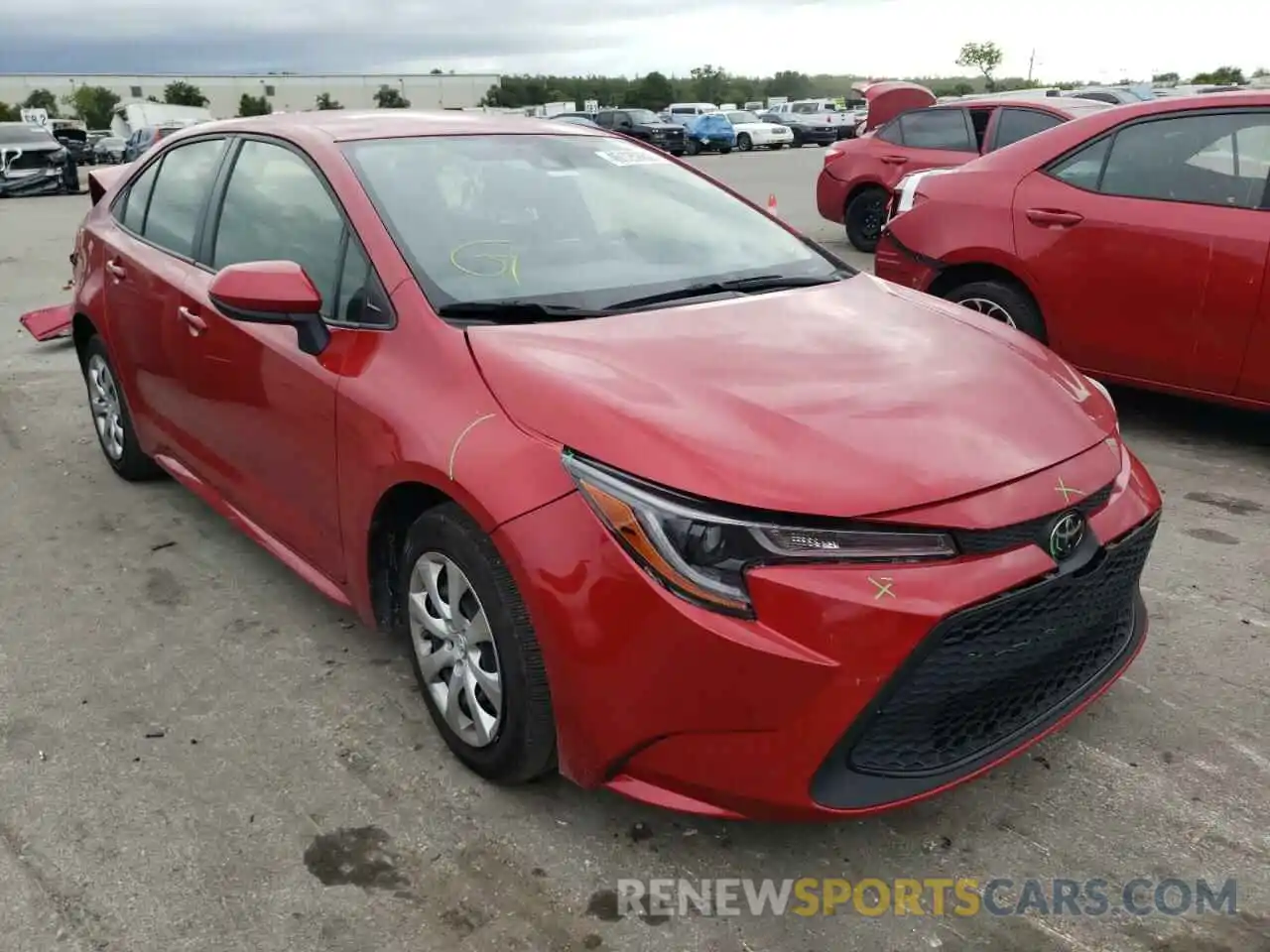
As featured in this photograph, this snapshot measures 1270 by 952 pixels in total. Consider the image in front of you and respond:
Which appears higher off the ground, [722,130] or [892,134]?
[892,134]

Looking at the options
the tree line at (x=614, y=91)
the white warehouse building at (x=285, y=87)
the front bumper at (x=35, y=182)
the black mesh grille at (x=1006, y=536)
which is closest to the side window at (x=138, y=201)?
the black mesh grille at (x=1006, y=536)

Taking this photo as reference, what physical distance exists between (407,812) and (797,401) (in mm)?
1344

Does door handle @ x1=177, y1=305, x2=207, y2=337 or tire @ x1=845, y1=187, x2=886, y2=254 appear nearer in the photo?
door handle @ x1=177, y1=305, x2=207, y2=337

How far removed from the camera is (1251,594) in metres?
3.54

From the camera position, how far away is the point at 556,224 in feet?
10.2

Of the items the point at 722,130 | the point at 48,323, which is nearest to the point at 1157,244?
the point at 48,323

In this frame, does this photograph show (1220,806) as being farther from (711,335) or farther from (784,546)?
(711,335)

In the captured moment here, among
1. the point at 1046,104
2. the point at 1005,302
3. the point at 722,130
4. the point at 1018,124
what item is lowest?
the point at 1005,302

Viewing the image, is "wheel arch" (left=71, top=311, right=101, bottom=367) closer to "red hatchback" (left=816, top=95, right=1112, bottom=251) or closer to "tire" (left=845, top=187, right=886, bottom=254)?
"red hatchback" (left=816, top=95, right=1112, bottom=251)

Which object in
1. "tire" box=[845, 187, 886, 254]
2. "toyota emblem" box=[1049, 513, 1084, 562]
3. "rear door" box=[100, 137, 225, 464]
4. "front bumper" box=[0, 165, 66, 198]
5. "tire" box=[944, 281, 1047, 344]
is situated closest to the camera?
"toyota emblem" box=[1049, 513, 1084, 562]

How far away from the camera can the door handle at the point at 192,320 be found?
138 inches

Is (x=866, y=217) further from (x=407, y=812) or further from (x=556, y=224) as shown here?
(x=407, y=812)

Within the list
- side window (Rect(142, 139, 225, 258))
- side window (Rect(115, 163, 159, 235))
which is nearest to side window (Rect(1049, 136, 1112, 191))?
side window (Rect(142, 139, 225, 258))

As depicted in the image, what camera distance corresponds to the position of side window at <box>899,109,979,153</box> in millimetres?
9945
